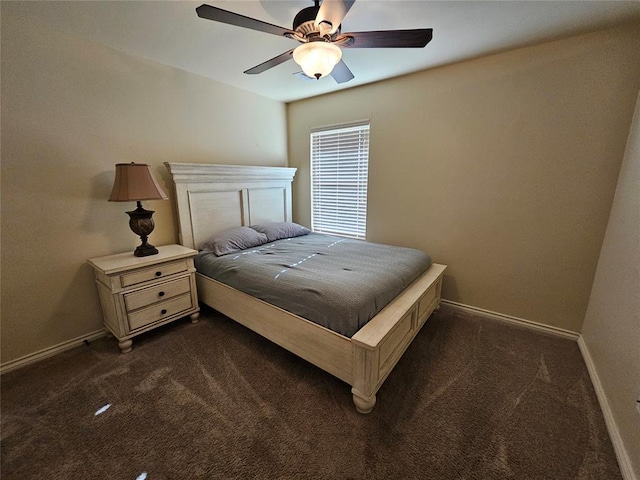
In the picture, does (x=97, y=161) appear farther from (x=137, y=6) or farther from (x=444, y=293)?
(x=444, y=293)

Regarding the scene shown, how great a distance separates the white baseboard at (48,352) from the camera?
72.7 inches

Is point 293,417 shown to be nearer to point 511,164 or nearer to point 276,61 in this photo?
point 276,61

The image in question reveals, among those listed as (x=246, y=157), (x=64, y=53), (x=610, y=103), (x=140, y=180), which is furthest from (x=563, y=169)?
(x=64, y=53)

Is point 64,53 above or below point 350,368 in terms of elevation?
above

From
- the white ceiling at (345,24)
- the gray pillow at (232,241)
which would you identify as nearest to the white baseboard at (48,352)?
the gray pillow at (232,241)

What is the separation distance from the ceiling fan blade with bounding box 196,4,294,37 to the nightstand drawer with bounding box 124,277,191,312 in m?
1.91

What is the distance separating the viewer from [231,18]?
1.28 metres

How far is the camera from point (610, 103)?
1.83 meters

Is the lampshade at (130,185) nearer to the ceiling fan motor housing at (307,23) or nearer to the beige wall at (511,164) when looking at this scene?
the ceiling fan motor housing at (307,23)

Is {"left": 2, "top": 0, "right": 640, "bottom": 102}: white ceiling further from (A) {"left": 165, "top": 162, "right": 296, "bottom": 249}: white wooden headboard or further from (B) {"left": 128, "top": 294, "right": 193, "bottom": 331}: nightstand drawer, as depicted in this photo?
(B) {"left": 128, "top": 294, "right": 193, "bottom": 331}: nightstand drawer

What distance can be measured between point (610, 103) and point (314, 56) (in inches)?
84.7

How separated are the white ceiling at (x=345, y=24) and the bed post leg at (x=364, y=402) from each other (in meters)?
2.37

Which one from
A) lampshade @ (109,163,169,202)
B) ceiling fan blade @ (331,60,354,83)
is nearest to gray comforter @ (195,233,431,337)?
lampshade @ (109,163,169,202)

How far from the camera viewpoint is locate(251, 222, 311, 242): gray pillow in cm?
298
